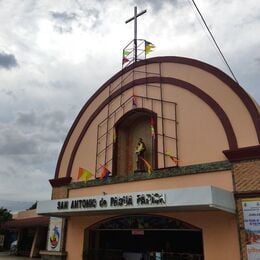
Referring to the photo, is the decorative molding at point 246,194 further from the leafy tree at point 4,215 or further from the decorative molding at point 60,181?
the leafy tree at point 4,215

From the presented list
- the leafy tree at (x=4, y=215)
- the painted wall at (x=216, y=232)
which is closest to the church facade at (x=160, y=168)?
the painted wall at (x=216, y=232)

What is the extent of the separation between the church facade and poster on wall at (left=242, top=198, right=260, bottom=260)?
9cm

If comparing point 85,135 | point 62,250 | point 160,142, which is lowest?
point 62,250

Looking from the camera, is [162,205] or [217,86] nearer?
[162,205]

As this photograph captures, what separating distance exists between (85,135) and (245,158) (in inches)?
361

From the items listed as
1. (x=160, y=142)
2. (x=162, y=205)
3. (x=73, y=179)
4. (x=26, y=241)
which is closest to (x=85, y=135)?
(x=73, y=179)

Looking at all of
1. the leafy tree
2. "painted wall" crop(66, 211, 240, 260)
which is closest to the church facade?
"painted wall" crop(66, 211, 240, 260)

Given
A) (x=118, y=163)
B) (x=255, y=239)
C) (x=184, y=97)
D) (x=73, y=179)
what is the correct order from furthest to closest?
(x=73, y=179) < (x=118, y=163) < (x=184, y=97) < (x=255, y=239)

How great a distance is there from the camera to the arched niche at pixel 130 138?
17203 mm

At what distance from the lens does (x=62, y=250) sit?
1794cm

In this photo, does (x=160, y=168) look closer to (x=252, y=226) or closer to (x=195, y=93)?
(x=195, y=93)

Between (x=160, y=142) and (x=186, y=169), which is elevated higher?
(x=160, y=142)

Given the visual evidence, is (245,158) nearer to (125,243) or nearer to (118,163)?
(118,163)

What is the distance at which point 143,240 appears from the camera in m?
17.9
